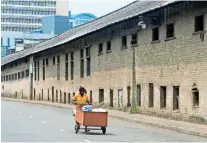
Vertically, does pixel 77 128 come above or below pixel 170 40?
below

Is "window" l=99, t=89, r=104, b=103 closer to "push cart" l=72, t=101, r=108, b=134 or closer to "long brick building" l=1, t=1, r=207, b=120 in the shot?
"long brick building" l=1, t=1, r=207, b=120

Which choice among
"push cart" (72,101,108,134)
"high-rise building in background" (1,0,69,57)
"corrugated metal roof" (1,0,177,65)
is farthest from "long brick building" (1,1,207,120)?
"high-rise building in background" (1,0,69,57)

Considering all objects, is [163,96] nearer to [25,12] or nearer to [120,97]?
[120,97]

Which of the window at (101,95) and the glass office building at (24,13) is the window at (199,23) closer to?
the window at (101,95)

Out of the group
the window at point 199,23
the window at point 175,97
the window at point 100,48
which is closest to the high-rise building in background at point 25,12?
the window at point 100,48

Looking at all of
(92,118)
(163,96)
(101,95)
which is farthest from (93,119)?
(101,95)

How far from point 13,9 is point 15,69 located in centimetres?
8059

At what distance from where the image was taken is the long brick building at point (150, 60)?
2546 cm

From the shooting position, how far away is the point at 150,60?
1241 inches

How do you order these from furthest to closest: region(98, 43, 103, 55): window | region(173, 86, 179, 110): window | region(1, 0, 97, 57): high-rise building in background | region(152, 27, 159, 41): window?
region(1, 0, 97, 57): high-rise building in background, region(98, 43, 103, 55): window, region(152, 27, 159, 41): window, region(173, 86, 179, 110): window

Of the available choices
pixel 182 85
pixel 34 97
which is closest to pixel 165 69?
pixel 182 85

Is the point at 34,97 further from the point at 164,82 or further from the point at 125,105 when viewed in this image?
the point at 164,82

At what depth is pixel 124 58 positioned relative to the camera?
120ft

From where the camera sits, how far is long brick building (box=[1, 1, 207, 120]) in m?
25.5
